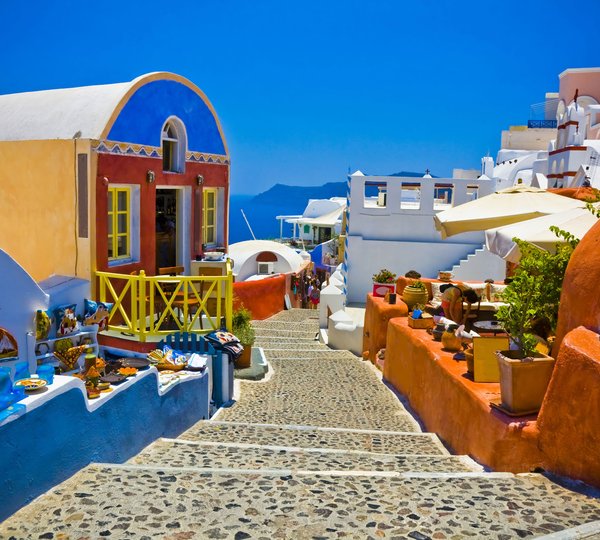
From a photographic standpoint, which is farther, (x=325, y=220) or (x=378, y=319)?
(x=325, y=220)

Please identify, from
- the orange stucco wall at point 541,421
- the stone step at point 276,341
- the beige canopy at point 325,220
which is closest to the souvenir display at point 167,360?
the orange stucco wall at point 541,421

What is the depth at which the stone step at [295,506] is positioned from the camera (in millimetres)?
4320

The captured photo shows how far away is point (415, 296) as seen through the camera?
1320 centimetres

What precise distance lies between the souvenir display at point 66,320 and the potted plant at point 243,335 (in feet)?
13.6

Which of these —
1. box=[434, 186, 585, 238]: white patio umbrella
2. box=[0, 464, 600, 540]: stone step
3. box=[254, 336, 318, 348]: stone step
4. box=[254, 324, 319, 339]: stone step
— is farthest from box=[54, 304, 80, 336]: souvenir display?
box=[254, 324, 319, 339]: stone step

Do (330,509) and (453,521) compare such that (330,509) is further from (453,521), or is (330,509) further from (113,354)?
(113,354)

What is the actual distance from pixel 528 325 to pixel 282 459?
9.53 ft

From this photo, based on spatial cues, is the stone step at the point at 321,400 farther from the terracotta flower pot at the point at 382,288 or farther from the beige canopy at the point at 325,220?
the beige canopy at the point at 325,220

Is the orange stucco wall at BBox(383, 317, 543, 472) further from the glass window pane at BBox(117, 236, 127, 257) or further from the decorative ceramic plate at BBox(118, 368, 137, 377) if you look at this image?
the glass window pane at BBox(117, 236, 127, 257)

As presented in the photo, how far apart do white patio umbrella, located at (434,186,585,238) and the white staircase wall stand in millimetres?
6743

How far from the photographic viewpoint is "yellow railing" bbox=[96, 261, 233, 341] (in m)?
10.1

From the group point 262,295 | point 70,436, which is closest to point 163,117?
point 70,436

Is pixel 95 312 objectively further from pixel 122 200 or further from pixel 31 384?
pixel 31 384

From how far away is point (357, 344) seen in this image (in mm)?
16656
